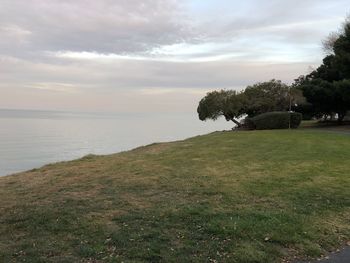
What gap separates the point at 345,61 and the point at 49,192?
96.8 feet

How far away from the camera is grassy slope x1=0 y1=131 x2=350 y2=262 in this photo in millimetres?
6531

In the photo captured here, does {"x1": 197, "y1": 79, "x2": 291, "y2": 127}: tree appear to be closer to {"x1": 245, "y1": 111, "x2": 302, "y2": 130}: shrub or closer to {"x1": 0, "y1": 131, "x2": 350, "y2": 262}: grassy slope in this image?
{"x1": 245, "y1": 111, "x2": 302, "y2": 130}: shrub

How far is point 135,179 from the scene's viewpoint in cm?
1192

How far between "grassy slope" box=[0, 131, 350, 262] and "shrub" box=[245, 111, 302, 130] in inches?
733

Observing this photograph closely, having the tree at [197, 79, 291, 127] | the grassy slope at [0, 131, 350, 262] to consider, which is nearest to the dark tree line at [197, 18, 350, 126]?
the tree at [197, 79, 291, 127]

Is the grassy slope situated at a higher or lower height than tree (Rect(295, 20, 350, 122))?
lower

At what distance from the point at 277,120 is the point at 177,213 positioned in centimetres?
2579

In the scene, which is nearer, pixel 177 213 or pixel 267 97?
pixel 177 213

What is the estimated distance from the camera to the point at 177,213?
27.0 ft

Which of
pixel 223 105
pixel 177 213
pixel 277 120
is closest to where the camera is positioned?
pixel 177 213

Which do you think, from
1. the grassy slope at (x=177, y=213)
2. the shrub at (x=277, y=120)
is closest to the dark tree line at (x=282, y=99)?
the shrub at (x=277, y=120)

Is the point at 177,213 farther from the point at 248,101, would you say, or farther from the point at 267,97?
the point at 267,97

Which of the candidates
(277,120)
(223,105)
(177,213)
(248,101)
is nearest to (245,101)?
(248,101)

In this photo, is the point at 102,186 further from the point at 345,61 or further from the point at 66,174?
the point at 345,61
